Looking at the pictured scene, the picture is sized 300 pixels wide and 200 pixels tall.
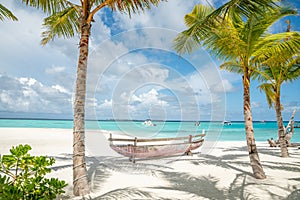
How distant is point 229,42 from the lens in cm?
447

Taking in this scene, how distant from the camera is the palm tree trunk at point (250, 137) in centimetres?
445

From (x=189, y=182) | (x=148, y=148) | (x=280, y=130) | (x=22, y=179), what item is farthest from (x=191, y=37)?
(x=280, y=130)

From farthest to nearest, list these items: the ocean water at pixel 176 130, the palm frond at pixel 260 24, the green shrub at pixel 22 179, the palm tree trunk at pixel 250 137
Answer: the ocean water at pixel 176 130 → the palm tree trunk at pixel 250 137 → the palm frond at pixel 260 24 → the green shrub at pixel 22 179

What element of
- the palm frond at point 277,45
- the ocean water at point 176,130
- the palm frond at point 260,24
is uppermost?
the palm frond at point 260,24

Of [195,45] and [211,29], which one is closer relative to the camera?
[211,29]

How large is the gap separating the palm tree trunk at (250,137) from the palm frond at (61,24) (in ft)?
14.1

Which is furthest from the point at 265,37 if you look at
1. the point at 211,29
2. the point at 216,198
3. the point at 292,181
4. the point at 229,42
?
the point at 216,198

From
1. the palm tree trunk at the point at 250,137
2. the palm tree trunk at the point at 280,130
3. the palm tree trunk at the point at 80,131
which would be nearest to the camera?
the palm tree trunk at the point at 80,131

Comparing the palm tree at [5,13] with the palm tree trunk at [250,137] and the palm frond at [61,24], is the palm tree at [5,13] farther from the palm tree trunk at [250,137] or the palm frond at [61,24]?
the palm tree trunk at [250,137]

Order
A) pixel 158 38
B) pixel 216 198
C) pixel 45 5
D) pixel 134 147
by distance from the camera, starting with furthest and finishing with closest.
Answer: pixel 158 38 < pixel 134 147 < pixel 45 5 < pixel 216 198

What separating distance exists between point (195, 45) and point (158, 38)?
142 inches

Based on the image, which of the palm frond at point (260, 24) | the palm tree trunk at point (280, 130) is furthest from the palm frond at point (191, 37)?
the palm tree trunk at point (280, 130)

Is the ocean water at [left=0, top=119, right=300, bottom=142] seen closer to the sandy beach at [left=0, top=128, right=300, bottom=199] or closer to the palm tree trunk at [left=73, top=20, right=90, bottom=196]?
the sandy beach at [left=0, top=128, right=300, bottom=199]

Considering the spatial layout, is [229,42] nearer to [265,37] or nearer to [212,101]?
[265,37]
